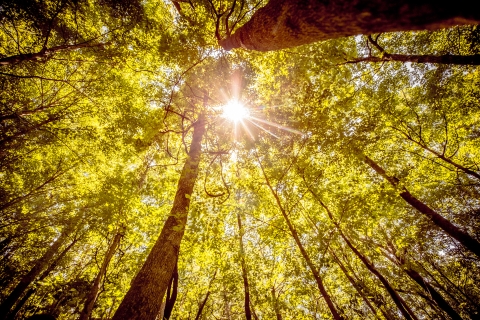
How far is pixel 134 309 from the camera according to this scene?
303 cm

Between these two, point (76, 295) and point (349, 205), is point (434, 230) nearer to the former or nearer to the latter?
point (349, 205)

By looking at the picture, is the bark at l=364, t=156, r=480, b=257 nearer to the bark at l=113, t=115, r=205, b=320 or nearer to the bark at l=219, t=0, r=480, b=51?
the bark at l=219, t=0, r=480, b=51

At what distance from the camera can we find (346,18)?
Result: 1543 millimetres

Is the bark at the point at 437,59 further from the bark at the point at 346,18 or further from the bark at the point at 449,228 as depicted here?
the bark at the point at 346,18

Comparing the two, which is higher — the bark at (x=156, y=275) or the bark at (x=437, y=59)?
the bark at (x=437, y=59)

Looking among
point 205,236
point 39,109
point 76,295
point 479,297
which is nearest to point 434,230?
point 205,236

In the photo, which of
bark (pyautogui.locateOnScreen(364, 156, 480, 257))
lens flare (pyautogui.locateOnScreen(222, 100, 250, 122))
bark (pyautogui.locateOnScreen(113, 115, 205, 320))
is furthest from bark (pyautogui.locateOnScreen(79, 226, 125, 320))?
bark (pyautogui.locateOnScreen(364, 156, 480, 257))

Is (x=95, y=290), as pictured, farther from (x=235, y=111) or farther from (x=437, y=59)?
(x=437, y=59)

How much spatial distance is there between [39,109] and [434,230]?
68.0ft

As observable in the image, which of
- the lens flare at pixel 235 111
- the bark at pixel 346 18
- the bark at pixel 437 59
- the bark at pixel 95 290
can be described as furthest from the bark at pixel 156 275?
the bark at pixel 437 59

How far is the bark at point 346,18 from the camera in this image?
1122mm

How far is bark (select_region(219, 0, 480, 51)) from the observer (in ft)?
3.68

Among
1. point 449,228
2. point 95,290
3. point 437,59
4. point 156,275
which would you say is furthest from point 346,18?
point 449,228

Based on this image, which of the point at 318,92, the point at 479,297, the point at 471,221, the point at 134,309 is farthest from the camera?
the point at 479,297
